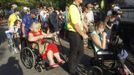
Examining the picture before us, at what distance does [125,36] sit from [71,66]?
12.4 feet

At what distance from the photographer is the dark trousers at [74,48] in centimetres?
820

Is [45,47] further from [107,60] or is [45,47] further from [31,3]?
[31,3]

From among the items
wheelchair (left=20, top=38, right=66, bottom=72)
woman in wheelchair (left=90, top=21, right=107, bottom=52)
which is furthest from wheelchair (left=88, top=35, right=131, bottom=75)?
wheelchair (left=20, top=38, right=66, bottom=72)

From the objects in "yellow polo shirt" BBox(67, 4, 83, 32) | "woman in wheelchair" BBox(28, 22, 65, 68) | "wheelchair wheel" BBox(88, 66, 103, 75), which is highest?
"yellow polo shirt" BBox(67, 4, 83, 32)

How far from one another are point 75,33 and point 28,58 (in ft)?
6.66

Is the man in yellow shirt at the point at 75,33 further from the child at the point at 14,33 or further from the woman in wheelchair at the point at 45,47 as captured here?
the child at the point at 14,33

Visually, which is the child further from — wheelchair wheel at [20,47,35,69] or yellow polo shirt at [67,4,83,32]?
yellow polo shirt at [67,4,83,32]

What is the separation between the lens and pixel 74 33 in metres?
8.15

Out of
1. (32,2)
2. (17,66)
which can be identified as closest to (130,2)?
(17,66)

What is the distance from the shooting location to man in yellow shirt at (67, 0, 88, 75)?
792 cm

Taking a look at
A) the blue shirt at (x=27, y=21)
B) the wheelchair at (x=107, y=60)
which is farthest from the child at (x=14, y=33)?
the wheelchair at (x=107, y=60)

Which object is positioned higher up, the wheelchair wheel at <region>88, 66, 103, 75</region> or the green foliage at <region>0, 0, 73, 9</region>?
the wheelchair wheel at <region>88, 66, 103, 75</region>

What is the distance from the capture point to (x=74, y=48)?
828 cm

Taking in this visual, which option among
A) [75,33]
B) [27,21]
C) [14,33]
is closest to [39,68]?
[75,33]
